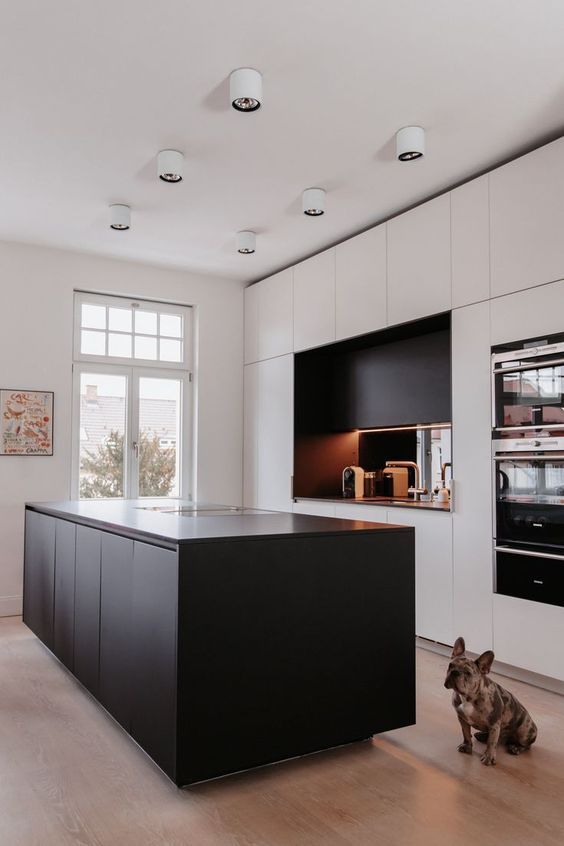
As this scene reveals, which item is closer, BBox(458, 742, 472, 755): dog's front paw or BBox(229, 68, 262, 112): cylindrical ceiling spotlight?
BBox(458, 742, 472, 755): dog's front paw

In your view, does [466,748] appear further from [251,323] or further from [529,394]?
[251,323]

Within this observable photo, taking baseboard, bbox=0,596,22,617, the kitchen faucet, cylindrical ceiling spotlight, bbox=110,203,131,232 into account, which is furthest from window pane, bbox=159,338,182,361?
baseboard, bbox=0,596,22,617

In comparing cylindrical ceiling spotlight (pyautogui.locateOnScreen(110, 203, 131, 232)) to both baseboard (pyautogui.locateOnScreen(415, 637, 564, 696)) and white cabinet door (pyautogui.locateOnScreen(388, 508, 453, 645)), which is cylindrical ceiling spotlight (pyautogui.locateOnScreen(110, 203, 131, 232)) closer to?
white cabinet door (pyautogui.locateOnScreen(388, 508, 453, 645))

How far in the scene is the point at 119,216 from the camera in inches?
171

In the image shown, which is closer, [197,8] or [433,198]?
[197,8]

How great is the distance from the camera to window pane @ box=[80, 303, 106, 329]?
5.46 m

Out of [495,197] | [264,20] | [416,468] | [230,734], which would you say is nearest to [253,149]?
[264,20]

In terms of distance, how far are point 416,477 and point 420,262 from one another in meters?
1.58

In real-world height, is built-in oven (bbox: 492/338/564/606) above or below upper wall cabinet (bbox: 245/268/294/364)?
below

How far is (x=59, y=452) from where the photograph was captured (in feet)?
17.2

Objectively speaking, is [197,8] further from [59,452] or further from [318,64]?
[59,452]

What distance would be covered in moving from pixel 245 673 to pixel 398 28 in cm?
238

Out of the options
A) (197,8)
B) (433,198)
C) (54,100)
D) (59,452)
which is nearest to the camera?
(197,8)

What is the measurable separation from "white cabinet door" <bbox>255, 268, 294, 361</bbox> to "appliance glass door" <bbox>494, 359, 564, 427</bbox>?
2.11m
